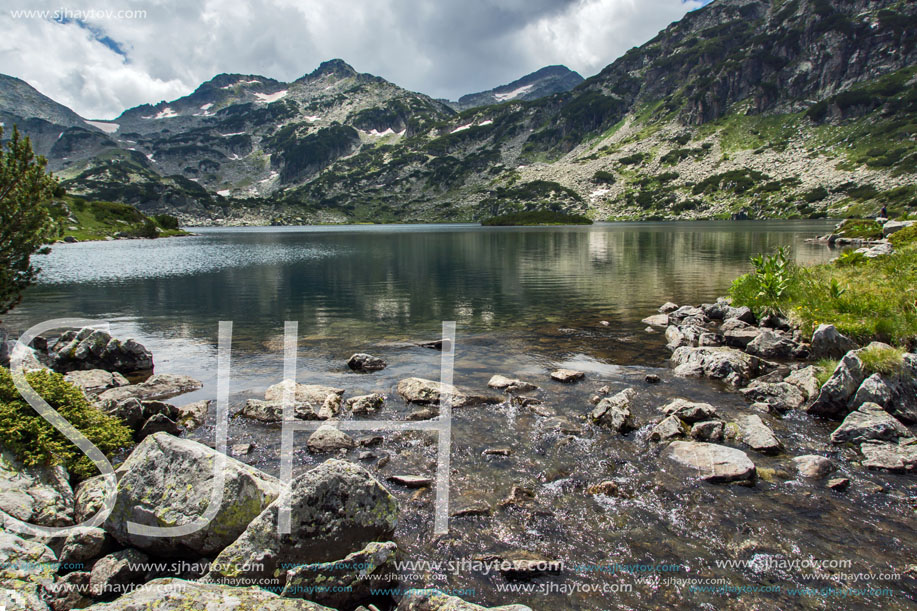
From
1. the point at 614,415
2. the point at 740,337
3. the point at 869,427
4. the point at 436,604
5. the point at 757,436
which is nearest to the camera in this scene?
the point at 436,604

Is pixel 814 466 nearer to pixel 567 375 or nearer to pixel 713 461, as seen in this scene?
pixel 713 461

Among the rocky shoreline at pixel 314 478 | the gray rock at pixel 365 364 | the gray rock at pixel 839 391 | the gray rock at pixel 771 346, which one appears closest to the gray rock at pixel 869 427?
the rocky shoreline at pixel 314 478

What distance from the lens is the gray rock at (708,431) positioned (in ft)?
42.1

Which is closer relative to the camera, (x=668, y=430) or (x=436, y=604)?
(x=436, y=604)

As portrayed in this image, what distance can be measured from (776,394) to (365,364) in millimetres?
16663

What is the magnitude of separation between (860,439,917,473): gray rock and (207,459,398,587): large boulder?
40.4 ft

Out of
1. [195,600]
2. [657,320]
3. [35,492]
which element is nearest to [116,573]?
[195,600]

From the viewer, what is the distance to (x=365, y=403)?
15680mm

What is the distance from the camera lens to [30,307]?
37.2 m

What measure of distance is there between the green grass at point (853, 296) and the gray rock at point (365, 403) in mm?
20429

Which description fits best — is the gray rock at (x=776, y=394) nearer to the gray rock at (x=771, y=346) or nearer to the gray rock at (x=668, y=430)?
the gray rock at (x=668, y=430)

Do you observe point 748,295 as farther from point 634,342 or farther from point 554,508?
point 554,508

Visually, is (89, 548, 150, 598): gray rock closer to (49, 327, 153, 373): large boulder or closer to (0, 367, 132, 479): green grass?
(0, 367, 132, 479): green grass

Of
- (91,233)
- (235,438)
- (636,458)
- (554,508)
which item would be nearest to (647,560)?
(554,508)
